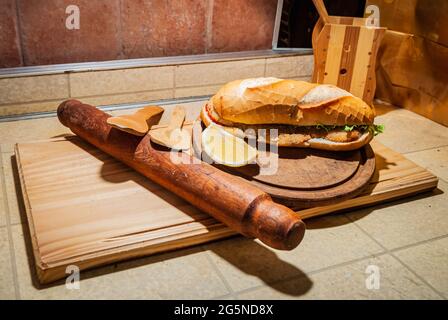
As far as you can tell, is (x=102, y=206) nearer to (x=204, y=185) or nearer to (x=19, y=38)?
(x=204, y=185)

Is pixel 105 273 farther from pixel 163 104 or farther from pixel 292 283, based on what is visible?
pixel 163 104

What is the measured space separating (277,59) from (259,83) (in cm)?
91

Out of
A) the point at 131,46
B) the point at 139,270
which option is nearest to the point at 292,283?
the point at 139,270

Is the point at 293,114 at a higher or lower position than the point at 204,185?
higher

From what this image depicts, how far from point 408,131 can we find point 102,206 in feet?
4.65

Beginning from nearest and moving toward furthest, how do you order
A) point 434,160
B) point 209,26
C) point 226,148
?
point 226,148, point 434,160, point 209,26

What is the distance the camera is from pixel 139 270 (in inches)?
46.4

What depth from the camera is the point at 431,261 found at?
129 centimetres

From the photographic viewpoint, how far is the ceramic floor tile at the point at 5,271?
1086 mm

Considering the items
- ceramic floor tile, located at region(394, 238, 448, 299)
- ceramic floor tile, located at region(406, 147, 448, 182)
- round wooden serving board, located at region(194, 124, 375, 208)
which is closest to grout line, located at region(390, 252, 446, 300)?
ceramic floor tile, located at region(394, 238, 448, 299)

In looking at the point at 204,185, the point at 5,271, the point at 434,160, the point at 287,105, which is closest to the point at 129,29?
the point at 287,105

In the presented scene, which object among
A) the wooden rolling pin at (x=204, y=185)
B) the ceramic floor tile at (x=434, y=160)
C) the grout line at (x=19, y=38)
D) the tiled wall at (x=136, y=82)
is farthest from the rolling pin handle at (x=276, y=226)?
the grout line at (x=19, y=38)

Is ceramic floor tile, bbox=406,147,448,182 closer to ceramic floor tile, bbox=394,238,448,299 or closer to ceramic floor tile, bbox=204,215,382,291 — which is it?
ceramic floor tile, bbox=394,238,448,299

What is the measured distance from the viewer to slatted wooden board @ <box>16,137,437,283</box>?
3.86 ft
